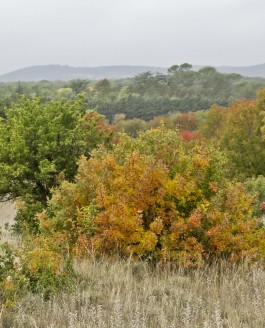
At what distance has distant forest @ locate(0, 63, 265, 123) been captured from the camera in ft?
293

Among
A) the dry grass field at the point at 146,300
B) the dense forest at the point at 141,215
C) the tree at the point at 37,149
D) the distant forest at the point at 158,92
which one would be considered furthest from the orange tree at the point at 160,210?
the distant forest at the point at 158,92

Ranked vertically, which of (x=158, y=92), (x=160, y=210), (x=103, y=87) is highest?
(x=160, y=210)

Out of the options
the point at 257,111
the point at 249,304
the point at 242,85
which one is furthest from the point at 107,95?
the point at 249,304

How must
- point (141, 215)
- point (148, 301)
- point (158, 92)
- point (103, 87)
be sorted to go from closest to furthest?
1. point (148, 301)
2. point (141, 215)
3. point (158, 92)
4. point (103, 87)

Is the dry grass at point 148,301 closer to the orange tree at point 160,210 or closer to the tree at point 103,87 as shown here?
the orange tree at point 160,210

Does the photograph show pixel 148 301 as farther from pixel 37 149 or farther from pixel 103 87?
pixel 103 87

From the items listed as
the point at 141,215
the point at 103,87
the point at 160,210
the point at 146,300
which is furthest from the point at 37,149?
the point at 103,87

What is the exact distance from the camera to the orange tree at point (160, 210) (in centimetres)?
764

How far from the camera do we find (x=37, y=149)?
489 inches

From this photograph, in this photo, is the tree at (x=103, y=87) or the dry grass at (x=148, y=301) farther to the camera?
the tree at (x=103, y=87)

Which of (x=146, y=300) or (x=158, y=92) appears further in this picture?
(x=158, y=92)

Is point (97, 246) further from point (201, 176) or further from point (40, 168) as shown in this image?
point (40, 168)

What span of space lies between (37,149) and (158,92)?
10641cm

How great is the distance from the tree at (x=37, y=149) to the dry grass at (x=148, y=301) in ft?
16.9
